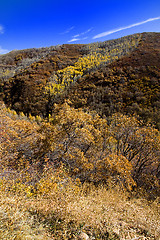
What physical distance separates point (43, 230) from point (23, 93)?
2335 inches

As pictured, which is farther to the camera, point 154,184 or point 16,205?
point 154,184

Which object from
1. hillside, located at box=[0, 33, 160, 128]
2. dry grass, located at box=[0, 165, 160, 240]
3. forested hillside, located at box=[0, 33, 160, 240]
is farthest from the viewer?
hillside, located at box=[0, 33, 160, 128]

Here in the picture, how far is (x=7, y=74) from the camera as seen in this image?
70375mm

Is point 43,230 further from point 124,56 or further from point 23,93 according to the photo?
point 124,56

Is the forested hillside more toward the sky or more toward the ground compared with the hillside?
more toward the ground

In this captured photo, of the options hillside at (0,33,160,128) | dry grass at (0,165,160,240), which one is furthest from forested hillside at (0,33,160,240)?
hillside at (0,33,160,128)

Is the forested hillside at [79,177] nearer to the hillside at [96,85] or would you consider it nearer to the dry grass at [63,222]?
the dry grass at [63,222]

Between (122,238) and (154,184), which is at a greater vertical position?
(122,238)

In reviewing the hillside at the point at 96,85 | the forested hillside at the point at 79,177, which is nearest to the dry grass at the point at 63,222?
the forested hillside at the point at 79,177

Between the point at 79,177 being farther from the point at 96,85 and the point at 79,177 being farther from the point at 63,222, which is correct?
the point at 96,85

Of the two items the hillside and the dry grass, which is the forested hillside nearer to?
the dry grass

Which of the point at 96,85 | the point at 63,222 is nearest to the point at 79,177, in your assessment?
the point at 63,222

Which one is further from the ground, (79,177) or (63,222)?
(63,222)

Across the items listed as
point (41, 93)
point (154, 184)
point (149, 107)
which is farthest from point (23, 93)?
point (154, 184)
